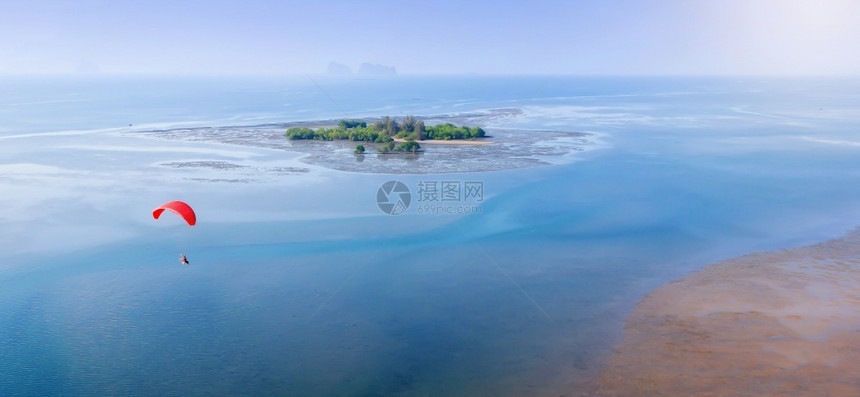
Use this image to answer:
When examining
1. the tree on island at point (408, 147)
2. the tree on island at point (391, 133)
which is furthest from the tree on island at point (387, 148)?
the tree on island at point (391, 133)

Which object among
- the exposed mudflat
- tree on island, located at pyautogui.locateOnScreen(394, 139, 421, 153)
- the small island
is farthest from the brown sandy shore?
the small island

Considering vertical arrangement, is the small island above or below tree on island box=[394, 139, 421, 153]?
→ above

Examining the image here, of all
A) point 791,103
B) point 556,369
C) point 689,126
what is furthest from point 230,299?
point 791,103

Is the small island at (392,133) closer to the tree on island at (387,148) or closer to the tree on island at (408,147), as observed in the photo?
the tree on island at (387,148)

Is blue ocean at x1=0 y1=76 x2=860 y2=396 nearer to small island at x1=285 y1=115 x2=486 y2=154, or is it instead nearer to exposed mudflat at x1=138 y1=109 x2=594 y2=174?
exposed mudflat at x1=138 y1=109 x2=594 y2=174

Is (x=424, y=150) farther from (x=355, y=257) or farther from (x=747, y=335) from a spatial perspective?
(x=747, y=335)

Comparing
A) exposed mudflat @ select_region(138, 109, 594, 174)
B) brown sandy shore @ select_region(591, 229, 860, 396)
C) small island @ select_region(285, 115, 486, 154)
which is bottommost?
brown sandy shore @ select_region(591, 229, 860, 396)

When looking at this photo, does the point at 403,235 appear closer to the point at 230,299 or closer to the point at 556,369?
the point at 230,299
